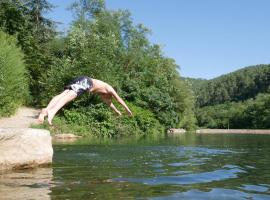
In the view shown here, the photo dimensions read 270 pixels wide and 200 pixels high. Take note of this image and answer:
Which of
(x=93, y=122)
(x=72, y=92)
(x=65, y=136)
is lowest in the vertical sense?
(x=65, y=136)

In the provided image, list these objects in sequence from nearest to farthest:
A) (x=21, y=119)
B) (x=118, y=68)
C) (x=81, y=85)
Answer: (x=81, y=85) < (x=21, y=119) < (x=118, y=68)

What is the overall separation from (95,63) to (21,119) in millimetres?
9011

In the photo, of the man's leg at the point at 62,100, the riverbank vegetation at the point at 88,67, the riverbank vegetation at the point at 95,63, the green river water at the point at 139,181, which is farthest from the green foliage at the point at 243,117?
the man's leg at the point at 62,100

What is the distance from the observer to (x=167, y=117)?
59188mm

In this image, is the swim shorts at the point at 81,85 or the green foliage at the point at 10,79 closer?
the swim shorts at the point at 81,85

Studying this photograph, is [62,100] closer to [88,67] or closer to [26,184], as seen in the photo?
[26,184]

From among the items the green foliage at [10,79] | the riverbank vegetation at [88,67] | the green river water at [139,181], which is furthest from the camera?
the riverbank vegetation at [88,67]

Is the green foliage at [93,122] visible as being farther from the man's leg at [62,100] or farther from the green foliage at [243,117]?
the green foliage at [243,117]

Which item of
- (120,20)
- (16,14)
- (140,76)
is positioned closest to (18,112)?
(16,14)

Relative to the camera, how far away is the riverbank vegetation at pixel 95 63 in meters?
43.4

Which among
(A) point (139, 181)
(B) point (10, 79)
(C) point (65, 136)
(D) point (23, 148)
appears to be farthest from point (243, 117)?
(A) point (139, 181)

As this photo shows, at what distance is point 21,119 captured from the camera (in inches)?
1594

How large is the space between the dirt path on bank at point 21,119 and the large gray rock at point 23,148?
21390mm

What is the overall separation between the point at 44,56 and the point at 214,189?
144 ft
